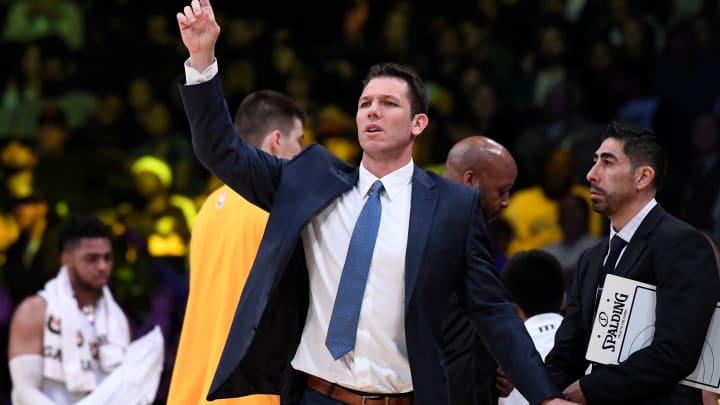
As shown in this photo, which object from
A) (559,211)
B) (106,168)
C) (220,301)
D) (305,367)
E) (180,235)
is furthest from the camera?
(106,168)

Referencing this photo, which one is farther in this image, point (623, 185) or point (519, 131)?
point (519, 131)

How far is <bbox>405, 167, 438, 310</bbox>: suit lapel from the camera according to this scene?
4.24 m

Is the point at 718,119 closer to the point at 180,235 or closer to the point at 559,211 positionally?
the point at 559,211

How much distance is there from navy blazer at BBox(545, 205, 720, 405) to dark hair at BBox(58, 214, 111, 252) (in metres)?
3.31

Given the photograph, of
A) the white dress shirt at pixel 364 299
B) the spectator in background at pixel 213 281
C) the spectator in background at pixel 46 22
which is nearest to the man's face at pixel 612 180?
the white dress shirt at pixel 364 299

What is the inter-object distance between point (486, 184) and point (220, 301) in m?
1.27

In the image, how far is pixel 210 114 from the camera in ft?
13.5

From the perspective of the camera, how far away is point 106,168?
1157 cm

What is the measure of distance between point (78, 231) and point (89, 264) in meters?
0.19

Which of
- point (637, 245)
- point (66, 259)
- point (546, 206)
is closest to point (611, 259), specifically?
point (637, 245)

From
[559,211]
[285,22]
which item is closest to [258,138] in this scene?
[559,211]

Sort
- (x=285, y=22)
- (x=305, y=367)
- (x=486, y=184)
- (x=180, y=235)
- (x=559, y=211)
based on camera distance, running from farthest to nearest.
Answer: (x=285, y=22), (x=180, y=235), (x=559, y=211), (x=486, y=184), (x=305, y=367)

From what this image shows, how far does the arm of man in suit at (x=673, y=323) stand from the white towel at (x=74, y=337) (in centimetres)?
306

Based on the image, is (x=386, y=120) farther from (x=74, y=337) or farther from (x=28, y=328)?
(x=28, y=328)
